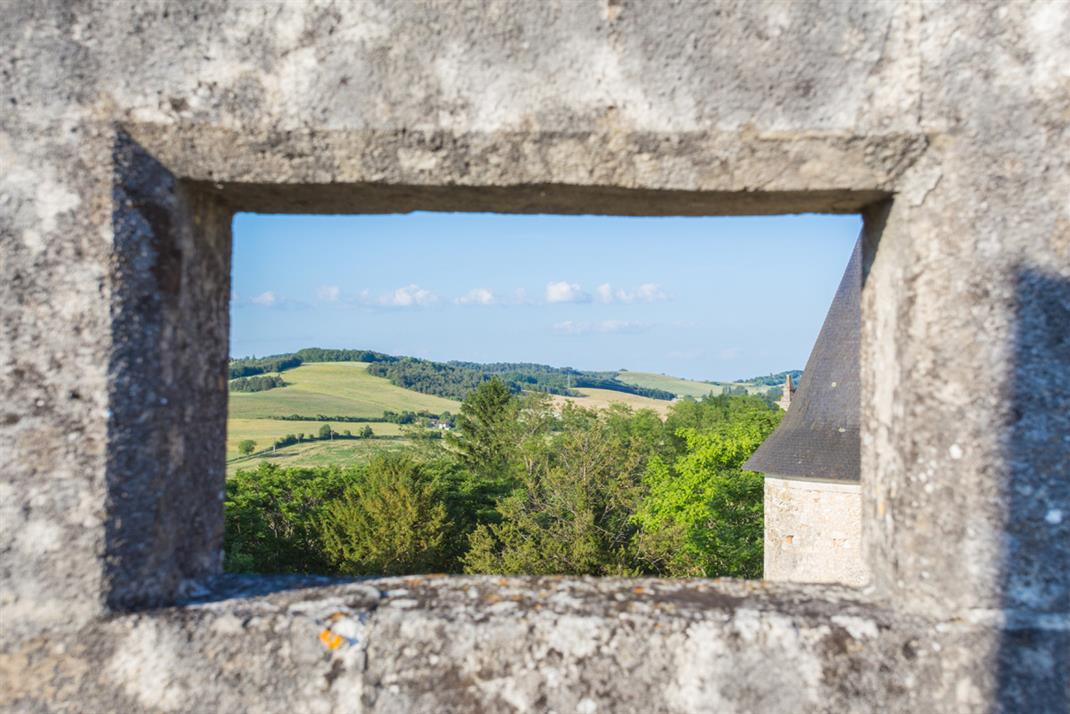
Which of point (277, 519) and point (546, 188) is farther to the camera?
point (277, 519)

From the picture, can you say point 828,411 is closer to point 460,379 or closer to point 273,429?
point 273,429

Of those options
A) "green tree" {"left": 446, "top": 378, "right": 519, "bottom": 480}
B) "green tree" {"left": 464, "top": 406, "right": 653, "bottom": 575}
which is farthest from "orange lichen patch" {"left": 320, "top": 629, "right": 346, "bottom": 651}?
"green tree" {"left": 446, "top": 378, "right": 519, "bottom": 480}

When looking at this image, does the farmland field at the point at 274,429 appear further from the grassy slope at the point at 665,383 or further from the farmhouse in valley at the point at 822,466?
the grassy slope at the point at 665,383

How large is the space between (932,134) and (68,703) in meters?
2.31

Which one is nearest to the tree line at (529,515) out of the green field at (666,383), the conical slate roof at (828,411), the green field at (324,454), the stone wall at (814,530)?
the green field at (324,454)

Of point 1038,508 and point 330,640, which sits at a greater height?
point 1038,508

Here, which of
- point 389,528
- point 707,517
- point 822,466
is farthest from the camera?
point 389,528

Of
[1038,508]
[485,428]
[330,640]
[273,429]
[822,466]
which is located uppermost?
[1038,508]

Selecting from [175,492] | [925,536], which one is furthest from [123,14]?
[925,536]

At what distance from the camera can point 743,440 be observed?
23.7m

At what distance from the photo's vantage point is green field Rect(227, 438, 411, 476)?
35281 millimetres

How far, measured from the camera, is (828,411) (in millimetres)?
12398

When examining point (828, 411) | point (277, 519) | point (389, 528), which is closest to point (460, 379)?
point (277, 519)

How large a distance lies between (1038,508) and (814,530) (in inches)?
436
